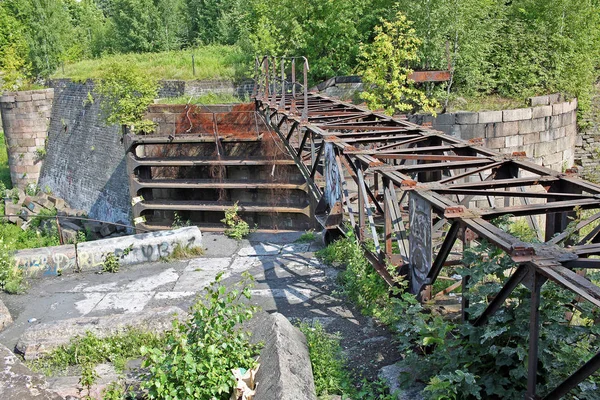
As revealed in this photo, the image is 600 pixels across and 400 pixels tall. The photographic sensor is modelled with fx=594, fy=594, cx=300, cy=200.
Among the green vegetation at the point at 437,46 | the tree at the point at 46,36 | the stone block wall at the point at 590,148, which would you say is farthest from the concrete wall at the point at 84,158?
the stone block wall at the point at 590,148

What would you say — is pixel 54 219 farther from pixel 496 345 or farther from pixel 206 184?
pixel 496 345

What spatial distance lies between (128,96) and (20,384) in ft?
38.7

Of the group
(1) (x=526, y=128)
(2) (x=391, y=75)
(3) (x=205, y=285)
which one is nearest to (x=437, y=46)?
(2) (x=391, y=75)

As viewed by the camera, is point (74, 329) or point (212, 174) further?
point (212, 174)

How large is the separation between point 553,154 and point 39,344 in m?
13.2

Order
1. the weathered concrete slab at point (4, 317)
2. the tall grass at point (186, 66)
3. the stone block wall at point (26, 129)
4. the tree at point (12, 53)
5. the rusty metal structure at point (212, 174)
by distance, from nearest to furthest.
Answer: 1. the weathered concrete slab at point (4, 317)
2. the rusty metal structure at point (212, 174)
3. the tall grass at point (186, 66)
4. the stone block wall at point (26, 129)
5. the tree at point (12, 53)

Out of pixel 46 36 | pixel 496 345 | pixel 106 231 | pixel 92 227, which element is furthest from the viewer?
pixel 46 36

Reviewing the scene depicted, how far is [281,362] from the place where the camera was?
476 cm

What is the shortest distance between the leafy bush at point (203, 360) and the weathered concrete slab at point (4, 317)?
13.1 feet

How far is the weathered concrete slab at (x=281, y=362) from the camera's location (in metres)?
4.41

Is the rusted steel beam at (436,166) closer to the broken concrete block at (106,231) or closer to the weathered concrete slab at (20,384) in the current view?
the weathered concrete slab at (20,384)

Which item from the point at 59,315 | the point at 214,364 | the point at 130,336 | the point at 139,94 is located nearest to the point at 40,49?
the point at 139,94

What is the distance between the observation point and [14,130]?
23969 mm

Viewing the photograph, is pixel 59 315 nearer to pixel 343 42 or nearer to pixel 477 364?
pixel 477 364
